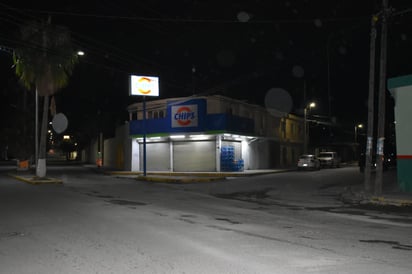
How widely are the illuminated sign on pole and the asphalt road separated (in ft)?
52.1

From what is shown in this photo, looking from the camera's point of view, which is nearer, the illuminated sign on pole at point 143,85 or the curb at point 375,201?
the curb at point 375,201

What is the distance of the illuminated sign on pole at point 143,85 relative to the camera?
106 feet

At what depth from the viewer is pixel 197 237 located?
31.9ft

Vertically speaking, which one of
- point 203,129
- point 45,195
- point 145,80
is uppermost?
point 145,80

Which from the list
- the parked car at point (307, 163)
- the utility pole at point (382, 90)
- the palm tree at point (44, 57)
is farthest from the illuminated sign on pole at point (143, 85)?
the utility pole at point (382, 90)

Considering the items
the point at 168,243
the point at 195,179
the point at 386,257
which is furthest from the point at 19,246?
the point at 195,179

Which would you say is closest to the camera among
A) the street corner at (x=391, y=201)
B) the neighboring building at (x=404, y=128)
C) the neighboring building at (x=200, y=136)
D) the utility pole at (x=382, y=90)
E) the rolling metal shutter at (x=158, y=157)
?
the street corner at (x=391, y=201)

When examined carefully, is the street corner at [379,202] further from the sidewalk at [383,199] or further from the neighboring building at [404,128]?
the neighboring building at [404,128]

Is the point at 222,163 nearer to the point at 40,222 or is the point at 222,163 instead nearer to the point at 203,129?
the point at 203,129

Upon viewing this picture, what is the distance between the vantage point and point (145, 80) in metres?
32.8

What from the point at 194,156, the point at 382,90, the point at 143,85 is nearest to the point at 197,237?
the point at 382,90

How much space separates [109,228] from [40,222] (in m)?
2.21

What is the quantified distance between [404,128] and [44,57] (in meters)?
20.4

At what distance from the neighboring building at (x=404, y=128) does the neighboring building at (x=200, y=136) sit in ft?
51.6
